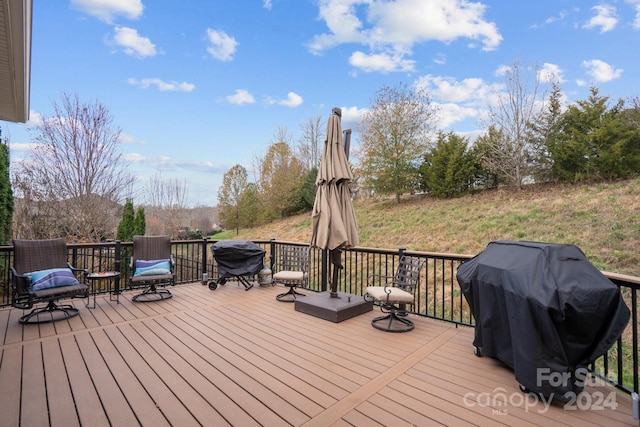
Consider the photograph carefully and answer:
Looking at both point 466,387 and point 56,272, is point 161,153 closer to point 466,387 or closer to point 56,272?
point 56,272

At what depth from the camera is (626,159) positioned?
9.02 m

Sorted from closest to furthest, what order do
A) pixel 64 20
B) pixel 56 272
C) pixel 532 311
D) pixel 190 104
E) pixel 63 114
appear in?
pixel 532 311
pixel 56 272
pixel 64 20
pixel 63 114
pixel 190 104

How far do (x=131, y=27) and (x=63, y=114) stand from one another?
364 centimetres

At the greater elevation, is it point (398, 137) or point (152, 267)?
point (398, 137)

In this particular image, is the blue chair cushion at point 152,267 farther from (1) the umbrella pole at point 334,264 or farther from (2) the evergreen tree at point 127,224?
(2) the evergreen tree at point 127,224

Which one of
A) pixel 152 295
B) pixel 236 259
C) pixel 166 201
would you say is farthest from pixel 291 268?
pixel 166 201

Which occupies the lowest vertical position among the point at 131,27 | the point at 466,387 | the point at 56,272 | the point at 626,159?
the point at 466,387

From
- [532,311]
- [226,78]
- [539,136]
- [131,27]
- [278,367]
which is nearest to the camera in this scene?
[532,311]

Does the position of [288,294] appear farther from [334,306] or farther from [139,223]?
[139,223]

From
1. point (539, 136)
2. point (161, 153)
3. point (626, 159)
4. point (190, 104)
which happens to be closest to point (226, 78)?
point (190, 104)

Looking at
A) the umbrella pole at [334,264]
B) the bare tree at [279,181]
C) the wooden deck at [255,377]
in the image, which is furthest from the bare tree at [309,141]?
the wooden deck at [255,377]

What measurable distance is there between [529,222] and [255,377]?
8.47 metres

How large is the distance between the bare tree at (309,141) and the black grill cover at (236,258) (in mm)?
15147

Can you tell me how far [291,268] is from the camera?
17.1 ft
